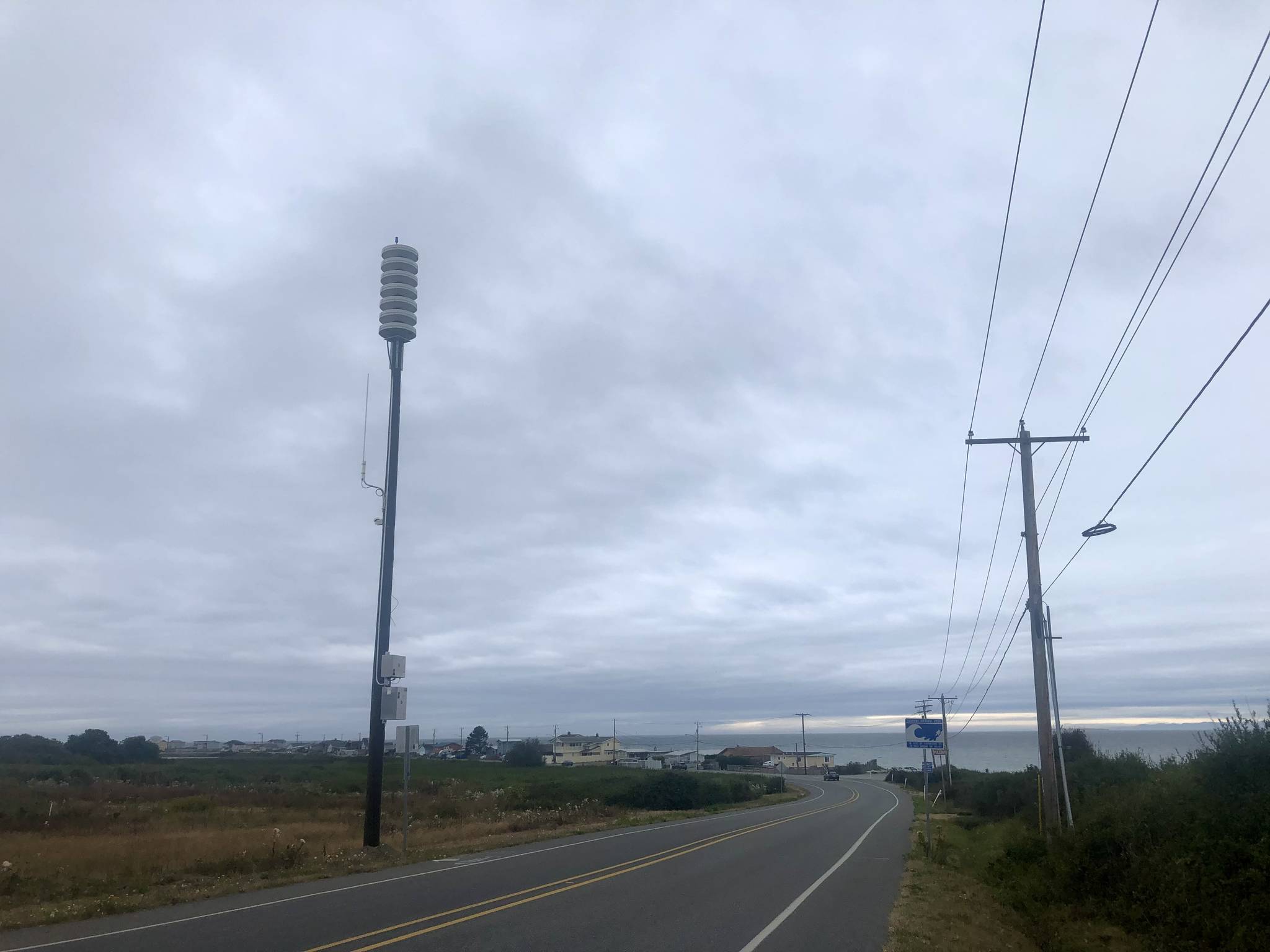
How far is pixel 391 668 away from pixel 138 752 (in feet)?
323

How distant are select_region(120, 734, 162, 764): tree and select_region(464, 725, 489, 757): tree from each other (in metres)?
74.6

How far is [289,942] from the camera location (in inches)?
440

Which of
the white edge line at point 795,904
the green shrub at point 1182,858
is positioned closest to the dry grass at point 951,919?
the green shrub at point 1182,858

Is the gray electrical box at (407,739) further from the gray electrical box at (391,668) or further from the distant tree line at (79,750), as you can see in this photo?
the distant tree line at (79,750)

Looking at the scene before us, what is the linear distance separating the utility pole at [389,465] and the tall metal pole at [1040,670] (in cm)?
1450

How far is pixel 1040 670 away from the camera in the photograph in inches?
770

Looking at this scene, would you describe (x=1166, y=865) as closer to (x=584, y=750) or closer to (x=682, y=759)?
(x=584, y=750)

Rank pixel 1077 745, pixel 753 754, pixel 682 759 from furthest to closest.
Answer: pixel 753 754
pixel 682 759
pixel 1077 745

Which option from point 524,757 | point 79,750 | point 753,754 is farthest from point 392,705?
point 753,754

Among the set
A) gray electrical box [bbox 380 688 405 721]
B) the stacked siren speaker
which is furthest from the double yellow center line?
the stacked siren speaker

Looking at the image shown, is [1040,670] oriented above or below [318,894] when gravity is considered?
above

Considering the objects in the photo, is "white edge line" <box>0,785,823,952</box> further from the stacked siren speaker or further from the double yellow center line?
the stacked siren speaker

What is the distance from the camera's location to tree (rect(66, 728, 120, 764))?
3868 inches

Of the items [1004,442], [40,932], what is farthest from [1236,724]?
[40,932]
